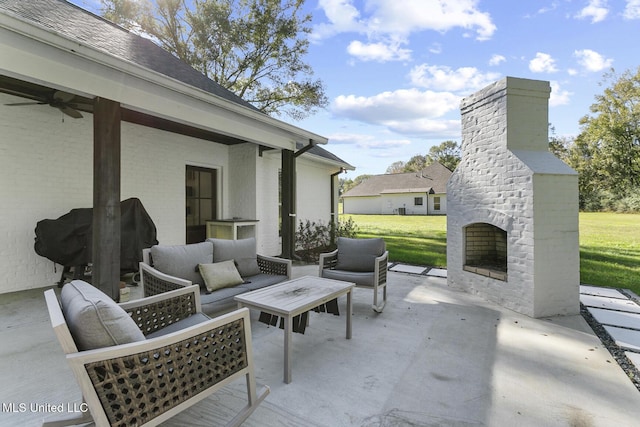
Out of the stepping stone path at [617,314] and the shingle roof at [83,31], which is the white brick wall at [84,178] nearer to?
the shingle roof at [83,31]

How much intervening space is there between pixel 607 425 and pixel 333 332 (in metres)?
2.32

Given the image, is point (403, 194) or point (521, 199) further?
point (403, 194)

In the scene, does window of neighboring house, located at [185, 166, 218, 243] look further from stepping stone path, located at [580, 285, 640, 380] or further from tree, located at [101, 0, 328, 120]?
tree, located at [101, 0, 328, 120]

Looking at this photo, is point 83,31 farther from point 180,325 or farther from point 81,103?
point 180,325

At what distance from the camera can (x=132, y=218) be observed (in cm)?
505

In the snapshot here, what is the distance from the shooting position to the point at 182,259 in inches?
140

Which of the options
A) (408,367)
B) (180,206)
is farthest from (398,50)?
(408,367)

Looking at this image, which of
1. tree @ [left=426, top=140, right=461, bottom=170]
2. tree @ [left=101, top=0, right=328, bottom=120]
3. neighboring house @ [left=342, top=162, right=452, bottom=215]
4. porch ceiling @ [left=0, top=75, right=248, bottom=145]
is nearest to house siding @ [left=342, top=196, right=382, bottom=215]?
neighboring house @ [left=342, top=162, right=452, bottom=215]

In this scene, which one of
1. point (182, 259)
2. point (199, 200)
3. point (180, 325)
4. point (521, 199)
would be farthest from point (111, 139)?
point (521, 199)

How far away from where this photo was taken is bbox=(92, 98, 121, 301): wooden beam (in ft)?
12.2

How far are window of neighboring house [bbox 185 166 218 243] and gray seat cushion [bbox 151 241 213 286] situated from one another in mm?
3827

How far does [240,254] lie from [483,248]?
4168 mm

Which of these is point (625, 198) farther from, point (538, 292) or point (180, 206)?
point (180, 206)

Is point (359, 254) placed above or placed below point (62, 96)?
below
